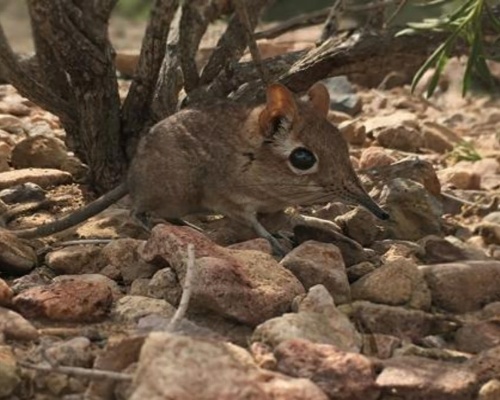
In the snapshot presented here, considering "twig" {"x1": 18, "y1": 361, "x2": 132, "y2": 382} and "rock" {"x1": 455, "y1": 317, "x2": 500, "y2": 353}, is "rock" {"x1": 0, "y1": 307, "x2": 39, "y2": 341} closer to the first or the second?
"twig" {"x1": 18, "y1": 361, "x2": 132, "y2": 382}

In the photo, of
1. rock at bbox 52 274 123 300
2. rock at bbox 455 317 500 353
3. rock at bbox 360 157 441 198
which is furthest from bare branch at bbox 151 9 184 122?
rock at bbox 455 317 500 353

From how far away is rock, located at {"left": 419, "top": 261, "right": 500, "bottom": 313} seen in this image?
14.0 ft

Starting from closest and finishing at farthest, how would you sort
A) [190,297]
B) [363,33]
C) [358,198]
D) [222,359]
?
[222,359] → [190,297] → [358,198] → [363,33]

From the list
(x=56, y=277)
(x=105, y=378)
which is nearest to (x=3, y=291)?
(x=56, y=277)

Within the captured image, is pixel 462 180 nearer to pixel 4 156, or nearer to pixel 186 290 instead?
pixel 4 156

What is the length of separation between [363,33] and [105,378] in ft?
11.4

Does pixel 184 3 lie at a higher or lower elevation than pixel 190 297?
higher

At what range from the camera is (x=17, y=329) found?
3.59 metres

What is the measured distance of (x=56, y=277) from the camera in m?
4.32

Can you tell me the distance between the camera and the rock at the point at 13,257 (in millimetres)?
4348

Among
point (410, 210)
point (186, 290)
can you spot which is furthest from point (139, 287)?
point (410, 210)

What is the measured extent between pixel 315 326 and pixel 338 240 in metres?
1.21

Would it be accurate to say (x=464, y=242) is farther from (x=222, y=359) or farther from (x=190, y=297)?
(x=222, y=359)

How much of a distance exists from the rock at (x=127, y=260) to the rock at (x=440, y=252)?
4.72 ft
